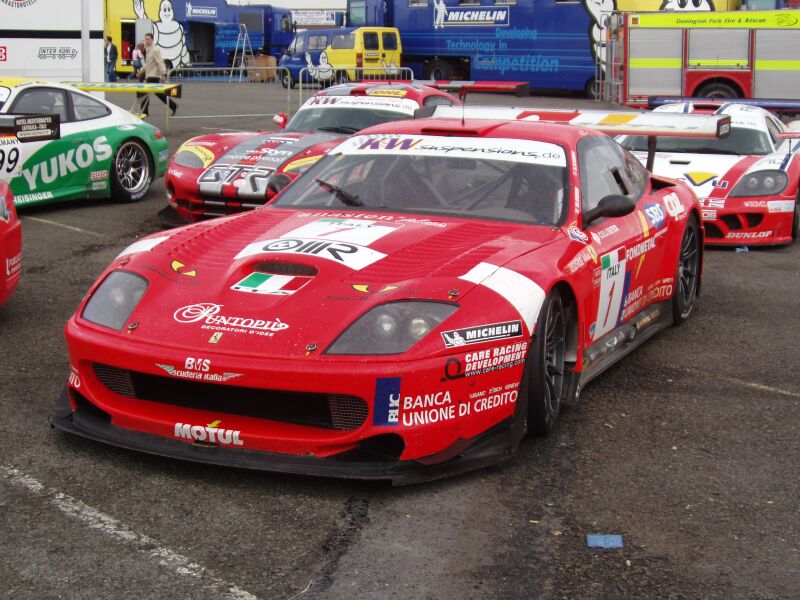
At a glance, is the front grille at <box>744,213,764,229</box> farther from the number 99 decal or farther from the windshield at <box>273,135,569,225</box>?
the number 99 decal

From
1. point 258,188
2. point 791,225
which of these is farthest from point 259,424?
point 791,225

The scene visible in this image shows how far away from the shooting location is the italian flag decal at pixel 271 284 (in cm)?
468

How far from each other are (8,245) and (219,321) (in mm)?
2690

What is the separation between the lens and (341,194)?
5875 mm

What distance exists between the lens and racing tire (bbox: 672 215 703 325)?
718cm

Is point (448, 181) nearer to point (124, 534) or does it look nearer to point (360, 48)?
point (124, 534)

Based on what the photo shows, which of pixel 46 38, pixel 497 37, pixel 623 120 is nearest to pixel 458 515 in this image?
pixel 623 120

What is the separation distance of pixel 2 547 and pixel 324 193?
2.69m

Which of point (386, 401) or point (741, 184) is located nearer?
point (386, 401)

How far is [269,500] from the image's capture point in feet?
13.9

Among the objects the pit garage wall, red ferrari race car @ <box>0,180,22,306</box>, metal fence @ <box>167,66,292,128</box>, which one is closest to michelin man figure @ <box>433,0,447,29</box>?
metal fence @ <box>167,66,292,128</box>

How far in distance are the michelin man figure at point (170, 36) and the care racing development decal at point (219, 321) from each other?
37391 millimetres

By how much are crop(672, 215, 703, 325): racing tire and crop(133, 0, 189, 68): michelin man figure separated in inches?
1387

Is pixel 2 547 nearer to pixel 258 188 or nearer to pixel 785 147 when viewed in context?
pixel 258 188
